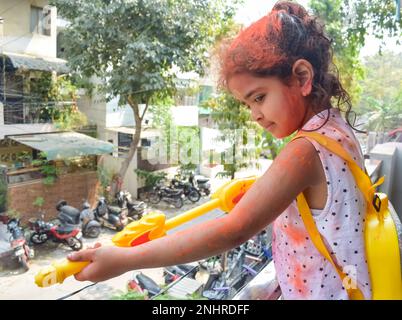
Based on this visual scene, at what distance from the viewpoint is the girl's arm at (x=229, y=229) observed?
0.42 meters

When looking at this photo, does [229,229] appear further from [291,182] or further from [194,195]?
[194,195]

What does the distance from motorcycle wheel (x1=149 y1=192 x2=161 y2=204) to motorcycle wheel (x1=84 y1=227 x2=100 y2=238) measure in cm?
24

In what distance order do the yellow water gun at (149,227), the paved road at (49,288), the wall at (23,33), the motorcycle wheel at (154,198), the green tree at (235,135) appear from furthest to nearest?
the green tree at (235,135)
the motorcycle wheel at (154,198)
the wall at (23,33)
the paved road at (49,288)
the yellow water gun at (149,227)

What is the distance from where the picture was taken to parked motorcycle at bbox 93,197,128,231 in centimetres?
103

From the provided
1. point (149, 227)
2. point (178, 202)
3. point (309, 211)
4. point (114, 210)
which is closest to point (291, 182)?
point (309, 211)

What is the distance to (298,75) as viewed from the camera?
0.47m

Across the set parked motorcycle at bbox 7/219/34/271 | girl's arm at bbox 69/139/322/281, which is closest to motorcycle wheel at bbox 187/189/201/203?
parked motorcycle at bbox 7/219/34/271

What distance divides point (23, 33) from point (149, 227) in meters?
0.72

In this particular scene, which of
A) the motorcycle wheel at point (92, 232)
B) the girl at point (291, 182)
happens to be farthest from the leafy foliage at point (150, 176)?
the girl at point (291, 182)

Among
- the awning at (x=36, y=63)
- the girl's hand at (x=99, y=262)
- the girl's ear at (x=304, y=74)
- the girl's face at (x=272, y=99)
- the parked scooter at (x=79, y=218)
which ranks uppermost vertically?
the awning at (x=36, y=63)

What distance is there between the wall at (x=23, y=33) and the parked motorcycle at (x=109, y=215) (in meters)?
0.46

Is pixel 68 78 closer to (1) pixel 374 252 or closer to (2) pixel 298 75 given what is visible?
(2) pixel 298 75

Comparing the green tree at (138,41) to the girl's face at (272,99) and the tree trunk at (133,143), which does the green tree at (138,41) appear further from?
the girl's face at (272,99)
